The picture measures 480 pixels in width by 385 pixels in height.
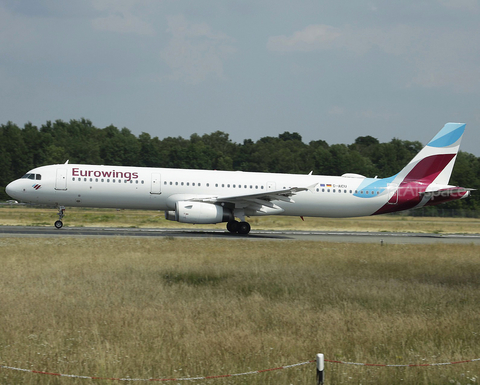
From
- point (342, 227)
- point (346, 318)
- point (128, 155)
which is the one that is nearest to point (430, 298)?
point (346, 318)

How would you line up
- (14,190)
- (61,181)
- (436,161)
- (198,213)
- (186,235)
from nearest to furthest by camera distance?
1. (198,213)
2. (61,181)
3. (186,235)
4. (14,190)
5. (436,161)

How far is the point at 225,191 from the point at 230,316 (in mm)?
19388

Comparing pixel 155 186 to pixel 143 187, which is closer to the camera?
pixel 143 187

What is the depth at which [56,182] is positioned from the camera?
27562 millimetres

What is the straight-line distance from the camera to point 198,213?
26.4 m

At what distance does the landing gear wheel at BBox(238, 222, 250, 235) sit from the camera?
2883 centimetres

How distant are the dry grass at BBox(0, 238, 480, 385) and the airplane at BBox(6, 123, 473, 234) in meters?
9.80

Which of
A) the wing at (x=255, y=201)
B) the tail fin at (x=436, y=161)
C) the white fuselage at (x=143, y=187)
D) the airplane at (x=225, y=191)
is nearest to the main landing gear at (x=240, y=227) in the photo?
the airplane at (x=225, y=191)

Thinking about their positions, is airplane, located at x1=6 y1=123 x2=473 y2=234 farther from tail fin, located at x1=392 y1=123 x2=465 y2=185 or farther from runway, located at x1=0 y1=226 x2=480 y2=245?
runway, located at x1=0 y1=226 x2=480 y2=245

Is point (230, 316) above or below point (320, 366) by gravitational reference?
below

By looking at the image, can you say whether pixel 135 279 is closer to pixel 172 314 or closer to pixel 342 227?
pixel 172 314

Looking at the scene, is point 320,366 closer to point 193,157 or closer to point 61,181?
point 61,181

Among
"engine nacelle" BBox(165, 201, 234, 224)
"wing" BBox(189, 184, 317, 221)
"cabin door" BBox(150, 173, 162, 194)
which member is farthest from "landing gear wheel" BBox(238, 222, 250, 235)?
"cabin door" BBox(150, 173, 162, 194)

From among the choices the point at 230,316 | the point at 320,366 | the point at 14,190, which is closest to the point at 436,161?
the point at 14,190
